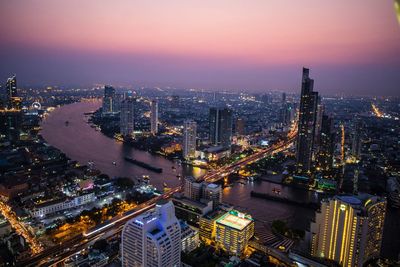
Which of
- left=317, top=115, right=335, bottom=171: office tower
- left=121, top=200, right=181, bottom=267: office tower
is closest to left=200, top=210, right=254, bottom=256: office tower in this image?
left=121, top=200, right=181, bottom=267: office tower

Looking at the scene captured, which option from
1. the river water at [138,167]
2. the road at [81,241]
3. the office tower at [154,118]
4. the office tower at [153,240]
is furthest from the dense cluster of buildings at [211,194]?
the river water at [138,167]

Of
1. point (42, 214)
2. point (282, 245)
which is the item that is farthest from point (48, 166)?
point (282, 245)

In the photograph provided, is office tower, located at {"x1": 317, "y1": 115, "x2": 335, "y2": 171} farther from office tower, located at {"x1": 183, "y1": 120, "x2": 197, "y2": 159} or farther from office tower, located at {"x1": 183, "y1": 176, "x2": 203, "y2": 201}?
office tower, located at {"x1": 183, "y1": 176, "x2": 203, "y2": 201}

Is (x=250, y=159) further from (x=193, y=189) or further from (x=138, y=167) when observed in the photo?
(x=193, y=189)

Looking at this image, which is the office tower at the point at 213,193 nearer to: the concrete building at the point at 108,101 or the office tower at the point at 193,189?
the office tower at the point at 193,189

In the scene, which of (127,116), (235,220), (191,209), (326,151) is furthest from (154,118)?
(235,220)

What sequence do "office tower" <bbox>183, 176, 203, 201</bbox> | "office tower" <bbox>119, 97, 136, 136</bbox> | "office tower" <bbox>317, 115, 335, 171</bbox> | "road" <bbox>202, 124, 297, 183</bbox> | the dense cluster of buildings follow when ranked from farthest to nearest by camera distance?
"office tower" <bbox>119, 97, 136, 136</bbox> → "office tower" <bbox>317, 115, 335, 171</bbox> → "road" <bbox>202, 124, 297, 183</bbox> → "office tower" <bbox>183, 176, 203, 201</bbox> → the dense cluster of buildings
